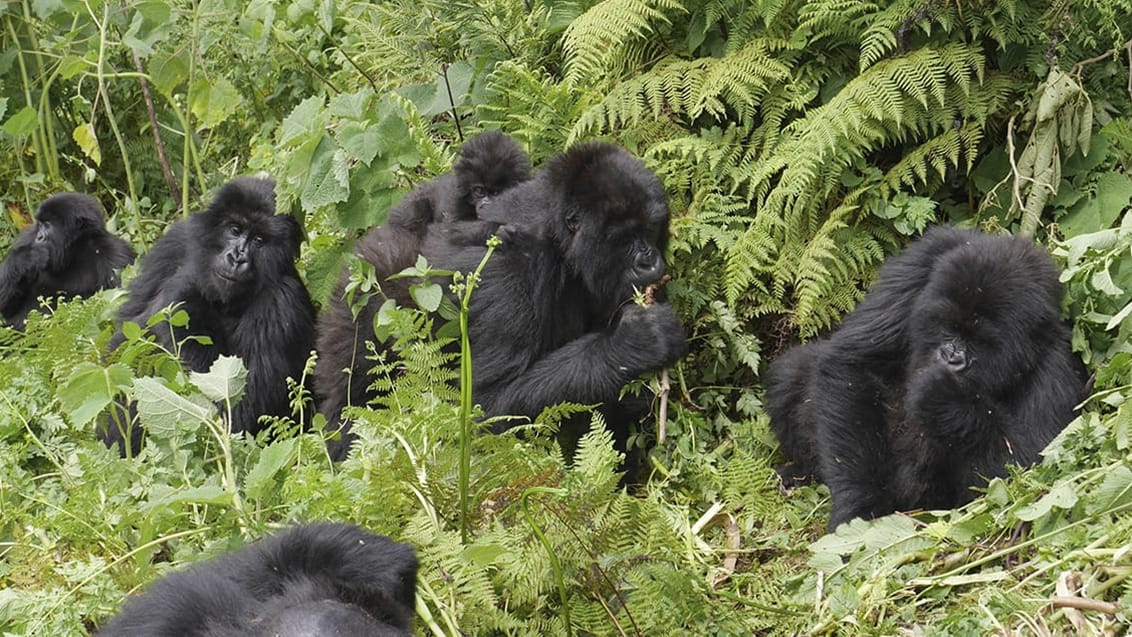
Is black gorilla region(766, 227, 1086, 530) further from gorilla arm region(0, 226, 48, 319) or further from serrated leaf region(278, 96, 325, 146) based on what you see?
gorilla arm region(0, 226, 48, 319)

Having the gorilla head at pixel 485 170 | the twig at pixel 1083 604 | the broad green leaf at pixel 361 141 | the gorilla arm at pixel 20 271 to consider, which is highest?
the broad green leaf at pixel 361 141

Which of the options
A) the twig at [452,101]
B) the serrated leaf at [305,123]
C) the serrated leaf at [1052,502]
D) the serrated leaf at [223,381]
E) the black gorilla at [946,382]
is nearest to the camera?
the serrated leaf at [1052,502]

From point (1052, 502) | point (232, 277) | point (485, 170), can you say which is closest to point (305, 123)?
point (232, 277)

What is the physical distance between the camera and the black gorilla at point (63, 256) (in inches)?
289

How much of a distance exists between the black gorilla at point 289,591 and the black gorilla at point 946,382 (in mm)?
2084

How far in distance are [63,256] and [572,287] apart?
3.58 metres

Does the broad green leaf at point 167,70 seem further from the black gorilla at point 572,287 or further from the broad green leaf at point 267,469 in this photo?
the broad green leaf at point 267,469

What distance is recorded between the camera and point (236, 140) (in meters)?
8.39

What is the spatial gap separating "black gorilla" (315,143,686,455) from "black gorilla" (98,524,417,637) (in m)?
2.10

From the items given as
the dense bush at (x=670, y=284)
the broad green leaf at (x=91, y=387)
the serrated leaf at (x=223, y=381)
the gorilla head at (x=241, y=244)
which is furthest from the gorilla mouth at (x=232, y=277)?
the broad green leaf at (x=91, y=387)

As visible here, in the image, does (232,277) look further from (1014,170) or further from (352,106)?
(1014,170)

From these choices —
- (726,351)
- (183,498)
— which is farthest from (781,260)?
(183,498)

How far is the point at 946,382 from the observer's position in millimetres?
4480

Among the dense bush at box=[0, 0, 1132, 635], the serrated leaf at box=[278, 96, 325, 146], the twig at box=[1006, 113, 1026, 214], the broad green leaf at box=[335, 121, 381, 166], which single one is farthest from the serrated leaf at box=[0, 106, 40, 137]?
the twig at box=[1006, 113, 1026, 214]
